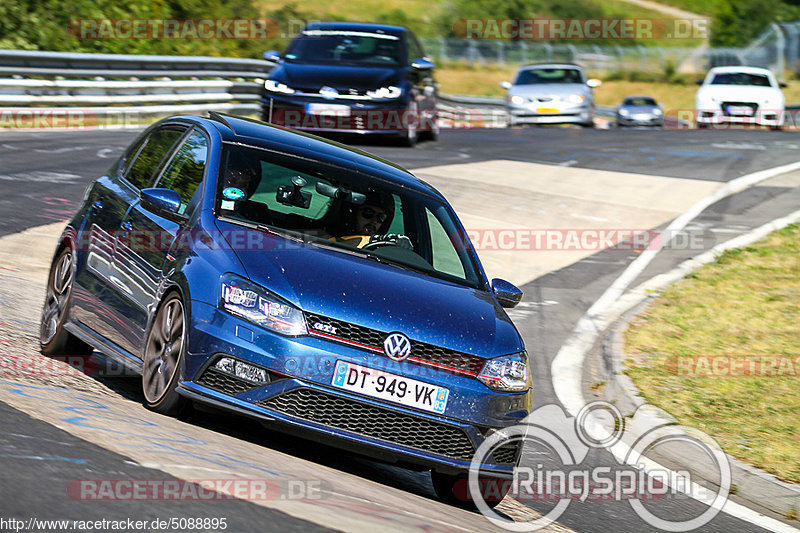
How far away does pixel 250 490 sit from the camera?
471 cm

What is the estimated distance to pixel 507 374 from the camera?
5.94m

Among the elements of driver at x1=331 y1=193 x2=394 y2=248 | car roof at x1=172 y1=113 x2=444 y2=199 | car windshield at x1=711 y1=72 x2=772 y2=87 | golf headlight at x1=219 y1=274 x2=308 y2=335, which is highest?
car roof at x1=172 y1=113 x2=444 y2=199

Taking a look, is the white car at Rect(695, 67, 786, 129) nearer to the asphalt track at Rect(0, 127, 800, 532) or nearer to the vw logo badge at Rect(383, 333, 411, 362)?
the asphalt track at Rect(0, 127, 800, 532)

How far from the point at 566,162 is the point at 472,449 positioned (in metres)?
15.2

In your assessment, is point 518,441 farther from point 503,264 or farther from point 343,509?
point 503,264

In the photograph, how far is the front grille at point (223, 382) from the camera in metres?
5.55

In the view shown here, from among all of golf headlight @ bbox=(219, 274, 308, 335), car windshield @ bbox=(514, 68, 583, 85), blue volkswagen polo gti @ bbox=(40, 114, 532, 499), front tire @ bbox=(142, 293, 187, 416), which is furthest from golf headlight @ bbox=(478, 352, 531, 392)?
car windshield @ bbox=(514, 68, 583, 85)

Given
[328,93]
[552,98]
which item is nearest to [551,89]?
[552,98]

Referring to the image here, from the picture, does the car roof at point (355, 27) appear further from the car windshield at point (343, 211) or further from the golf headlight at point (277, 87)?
the car windshield at point (343, 211)

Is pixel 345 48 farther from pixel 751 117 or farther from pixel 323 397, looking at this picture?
pixel 323 397

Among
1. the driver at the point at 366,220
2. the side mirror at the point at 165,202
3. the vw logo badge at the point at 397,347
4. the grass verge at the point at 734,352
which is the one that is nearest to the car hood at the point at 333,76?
the grass verge at the point at 734,352

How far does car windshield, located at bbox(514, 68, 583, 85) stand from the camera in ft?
93.9

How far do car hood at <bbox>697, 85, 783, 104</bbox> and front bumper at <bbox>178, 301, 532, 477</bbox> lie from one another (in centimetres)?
2501

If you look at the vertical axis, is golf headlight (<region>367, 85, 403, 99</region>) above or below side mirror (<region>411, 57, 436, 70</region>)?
below
